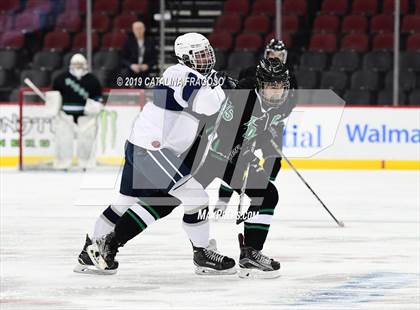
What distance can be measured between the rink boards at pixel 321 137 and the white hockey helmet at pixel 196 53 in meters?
7.29

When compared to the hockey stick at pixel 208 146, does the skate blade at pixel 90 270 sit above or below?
below

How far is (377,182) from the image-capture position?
11.0m

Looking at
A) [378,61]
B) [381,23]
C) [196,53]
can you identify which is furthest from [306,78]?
[196,53]

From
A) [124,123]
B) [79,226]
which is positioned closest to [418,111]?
[124,123]

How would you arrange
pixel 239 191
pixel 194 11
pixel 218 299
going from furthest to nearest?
pixel 194 11
pixel 239 191
pixel 218 299

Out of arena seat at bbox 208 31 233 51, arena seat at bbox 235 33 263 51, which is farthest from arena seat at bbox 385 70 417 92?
Answer: arena seat at bbox 208 31 233 51

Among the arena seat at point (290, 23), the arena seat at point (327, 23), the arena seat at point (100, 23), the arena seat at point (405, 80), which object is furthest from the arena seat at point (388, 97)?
the arena seat at point (100, 23)

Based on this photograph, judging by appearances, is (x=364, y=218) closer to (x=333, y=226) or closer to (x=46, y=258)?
(x=333, y=226)

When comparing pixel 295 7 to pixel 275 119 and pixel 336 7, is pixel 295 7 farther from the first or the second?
pixel 275 119

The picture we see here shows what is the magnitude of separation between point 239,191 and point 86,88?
7.17 metres

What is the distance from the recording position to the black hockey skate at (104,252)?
17.5 feet

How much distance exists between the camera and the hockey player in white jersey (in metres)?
5.11

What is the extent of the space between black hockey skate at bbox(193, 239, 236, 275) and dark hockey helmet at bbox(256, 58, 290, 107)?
758 mm

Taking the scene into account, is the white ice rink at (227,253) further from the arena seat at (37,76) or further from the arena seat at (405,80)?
the arena seat at (37,76)
